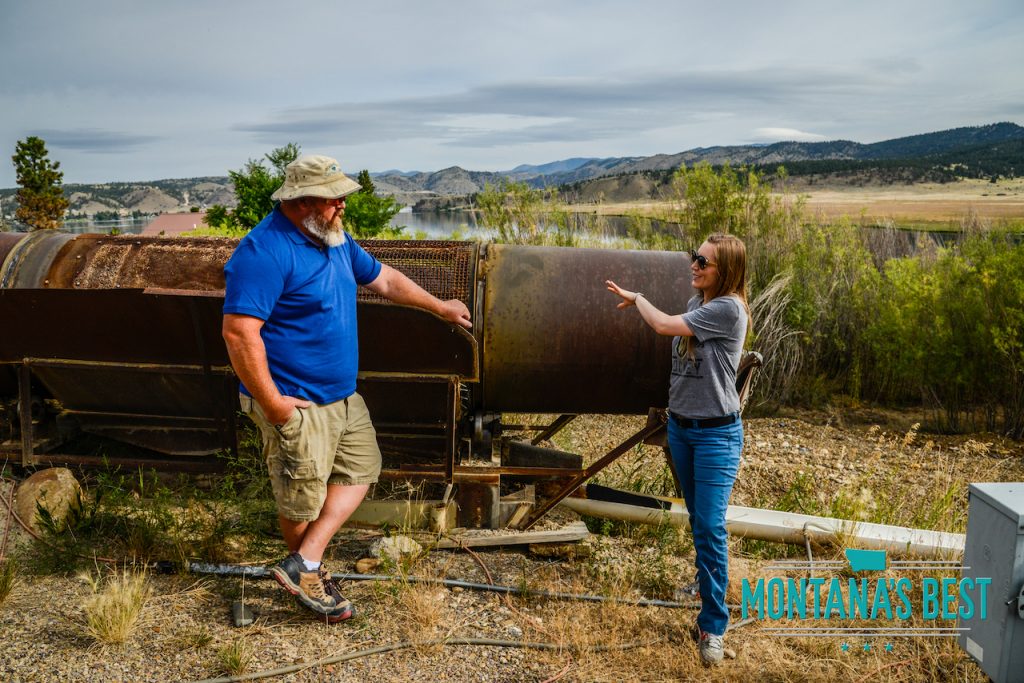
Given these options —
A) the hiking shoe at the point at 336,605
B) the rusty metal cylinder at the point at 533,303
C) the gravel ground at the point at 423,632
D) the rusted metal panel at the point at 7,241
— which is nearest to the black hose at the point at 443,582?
the gravel ground at the point at 423,632

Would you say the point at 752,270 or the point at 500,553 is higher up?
the point at 752,270

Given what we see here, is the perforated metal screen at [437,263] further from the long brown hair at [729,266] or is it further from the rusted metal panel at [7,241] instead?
the rusted metal panel at [7,241]

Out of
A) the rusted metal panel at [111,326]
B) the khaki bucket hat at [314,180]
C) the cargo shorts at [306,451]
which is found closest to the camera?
the khaki bucket hat at [314,180]

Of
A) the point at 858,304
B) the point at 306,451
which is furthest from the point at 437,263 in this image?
the point at 858,304

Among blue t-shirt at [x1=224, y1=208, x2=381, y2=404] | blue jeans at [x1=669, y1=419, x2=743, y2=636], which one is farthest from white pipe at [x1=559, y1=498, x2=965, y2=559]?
blue t-shirt at [x1=224, y1=208, x2=381, y2=404]

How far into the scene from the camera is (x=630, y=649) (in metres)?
3.44

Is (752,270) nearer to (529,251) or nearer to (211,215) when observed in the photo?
(529,251)

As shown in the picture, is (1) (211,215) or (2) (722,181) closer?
(2) (722,181)

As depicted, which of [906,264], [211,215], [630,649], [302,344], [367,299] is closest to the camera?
[302,344]

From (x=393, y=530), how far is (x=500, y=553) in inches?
25.8

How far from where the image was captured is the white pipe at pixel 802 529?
15.1 feet

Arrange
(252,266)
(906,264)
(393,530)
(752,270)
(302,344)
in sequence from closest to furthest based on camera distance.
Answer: (252,266), (302,344), (393,530), (906,264), (752,270)

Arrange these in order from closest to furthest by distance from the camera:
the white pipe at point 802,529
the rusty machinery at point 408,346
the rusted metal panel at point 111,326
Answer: the rusted metal panel at point 111,326, the rusty machinery at point 408,346, the white pipe at point 802,529

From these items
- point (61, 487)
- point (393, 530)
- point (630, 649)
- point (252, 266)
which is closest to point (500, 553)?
point (393, 530)
